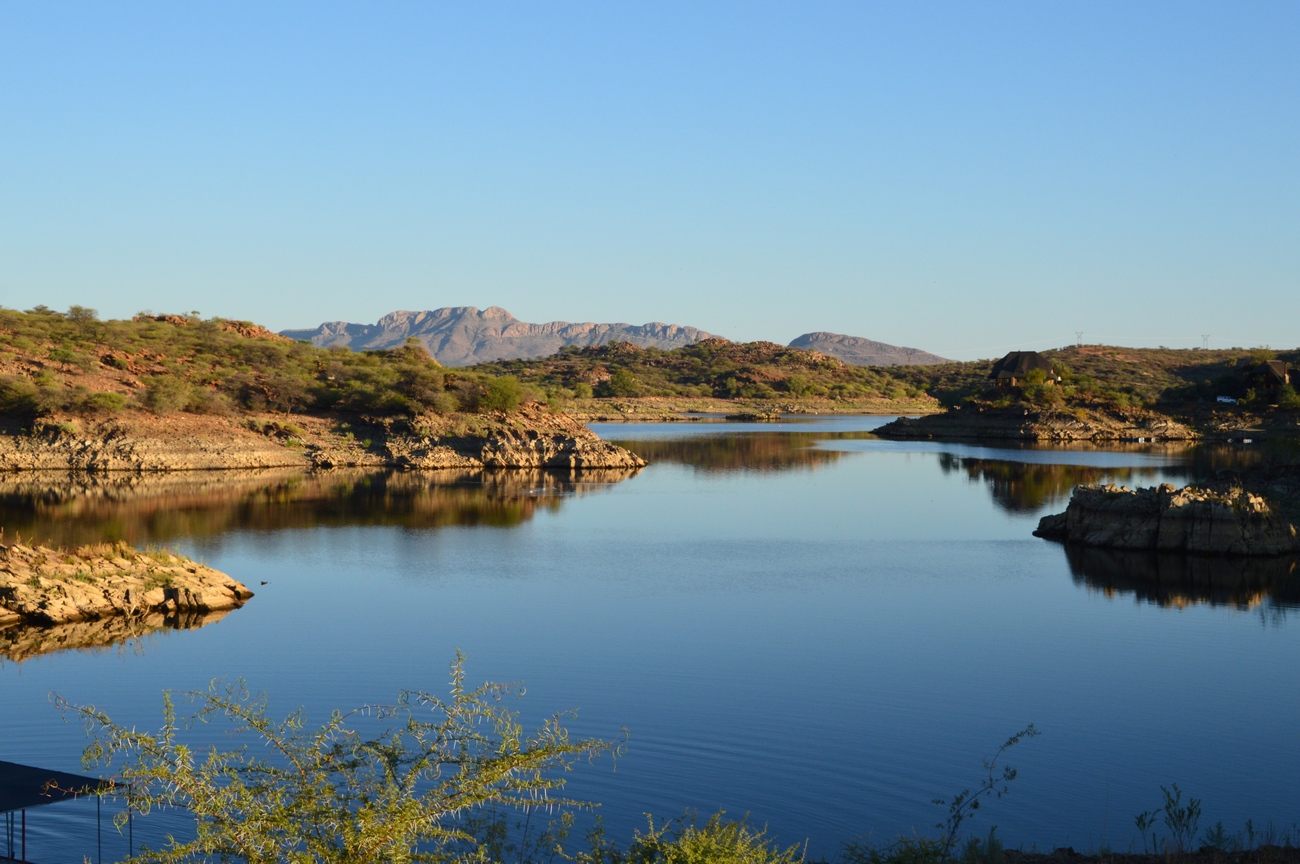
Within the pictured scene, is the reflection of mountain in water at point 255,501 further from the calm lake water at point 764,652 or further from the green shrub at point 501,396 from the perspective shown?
the green shrub at point 501,396

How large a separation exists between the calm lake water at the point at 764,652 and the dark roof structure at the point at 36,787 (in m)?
0.59

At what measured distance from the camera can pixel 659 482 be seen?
44969mm

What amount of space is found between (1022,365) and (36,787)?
3543 inches

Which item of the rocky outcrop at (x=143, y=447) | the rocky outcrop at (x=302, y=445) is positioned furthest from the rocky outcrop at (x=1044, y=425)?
the rocky outcrop at (x=143, y=447)

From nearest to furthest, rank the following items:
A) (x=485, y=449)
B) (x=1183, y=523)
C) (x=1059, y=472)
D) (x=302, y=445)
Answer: (x=1183, y=523), (x=302, y=445), (x=1059, y=472), (x=485, y=449)

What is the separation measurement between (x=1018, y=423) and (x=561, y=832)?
73.2 m

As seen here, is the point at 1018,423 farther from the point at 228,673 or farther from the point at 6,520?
the point at 228,673

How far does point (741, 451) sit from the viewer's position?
62.3 m

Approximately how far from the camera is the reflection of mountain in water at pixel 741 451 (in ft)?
177

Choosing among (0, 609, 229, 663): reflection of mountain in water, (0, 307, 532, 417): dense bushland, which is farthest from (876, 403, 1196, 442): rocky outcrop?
(0, 609, 229, 663): reflection of mountain in water

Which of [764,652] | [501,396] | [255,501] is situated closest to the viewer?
[764,652]

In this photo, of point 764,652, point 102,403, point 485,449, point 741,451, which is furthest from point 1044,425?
point 764,652

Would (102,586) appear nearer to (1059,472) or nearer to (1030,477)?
(1030,477)

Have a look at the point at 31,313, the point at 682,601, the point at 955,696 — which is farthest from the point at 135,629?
the point at 31,313
